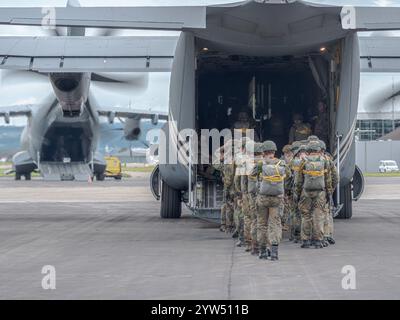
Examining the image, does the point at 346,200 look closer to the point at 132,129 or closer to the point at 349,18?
the point at 349,18

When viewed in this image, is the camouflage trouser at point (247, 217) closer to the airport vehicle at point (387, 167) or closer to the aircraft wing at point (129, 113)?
the aircraft wing at point (129, 113)

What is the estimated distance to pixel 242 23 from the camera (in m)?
15.1

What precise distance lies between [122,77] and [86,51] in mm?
10099

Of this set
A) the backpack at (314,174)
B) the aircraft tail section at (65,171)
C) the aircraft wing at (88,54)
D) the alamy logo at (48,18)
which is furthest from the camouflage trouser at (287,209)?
the aircraft tail section at (65,171)

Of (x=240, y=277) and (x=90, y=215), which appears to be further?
(x=90, y=215)

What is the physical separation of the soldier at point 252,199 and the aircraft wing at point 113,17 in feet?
8.70

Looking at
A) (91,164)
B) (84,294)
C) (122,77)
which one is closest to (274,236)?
(84,294)

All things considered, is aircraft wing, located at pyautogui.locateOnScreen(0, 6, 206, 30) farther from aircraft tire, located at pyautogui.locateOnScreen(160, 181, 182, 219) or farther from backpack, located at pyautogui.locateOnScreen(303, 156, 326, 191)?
aircraft tire, located at pyautogui.locateOnScreen(160, 181, 182, 219)

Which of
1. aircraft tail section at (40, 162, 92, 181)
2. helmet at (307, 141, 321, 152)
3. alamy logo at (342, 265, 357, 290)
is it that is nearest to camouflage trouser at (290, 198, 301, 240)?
helmet at (307, 141, 321, 152)

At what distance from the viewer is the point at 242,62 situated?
18.4m

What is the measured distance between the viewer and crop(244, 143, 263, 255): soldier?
505 inches

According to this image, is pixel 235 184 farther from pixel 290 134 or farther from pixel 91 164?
pixel 91 164

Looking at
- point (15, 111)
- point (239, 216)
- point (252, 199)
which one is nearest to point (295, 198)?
point (239, 216)

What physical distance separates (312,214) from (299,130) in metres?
4.58
